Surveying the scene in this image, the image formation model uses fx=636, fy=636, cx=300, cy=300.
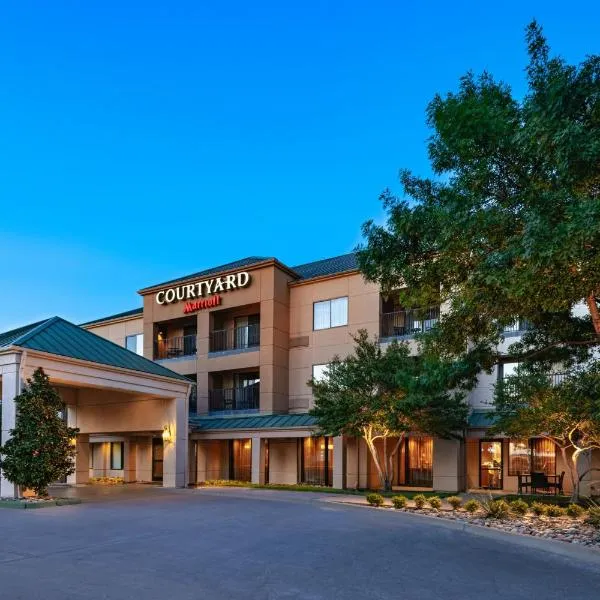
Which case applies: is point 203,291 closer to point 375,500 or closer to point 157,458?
point 157,458

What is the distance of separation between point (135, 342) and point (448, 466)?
20.4 meters

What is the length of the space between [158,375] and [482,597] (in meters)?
18.6

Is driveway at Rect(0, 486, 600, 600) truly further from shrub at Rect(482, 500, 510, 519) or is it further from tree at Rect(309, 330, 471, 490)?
tree at Rect(309, 330, 471, 490)

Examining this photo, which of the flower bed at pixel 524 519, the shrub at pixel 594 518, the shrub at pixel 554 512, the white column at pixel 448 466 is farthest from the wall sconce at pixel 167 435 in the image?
the shrub at pixel 594 518

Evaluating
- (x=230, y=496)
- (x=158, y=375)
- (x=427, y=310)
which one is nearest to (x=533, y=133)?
(x=427, y=310)

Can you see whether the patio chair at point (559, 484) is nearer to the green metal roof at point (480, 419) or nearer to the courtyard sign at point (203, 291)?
the green metal roof at point (480, 419)

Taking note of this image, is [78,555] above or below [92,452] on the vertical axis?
above

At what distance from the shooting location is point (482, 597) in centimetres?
769

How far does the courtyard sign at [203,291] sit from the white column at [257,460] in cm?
760

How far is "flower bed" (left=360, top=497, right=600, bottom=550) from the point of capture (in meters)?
12.6

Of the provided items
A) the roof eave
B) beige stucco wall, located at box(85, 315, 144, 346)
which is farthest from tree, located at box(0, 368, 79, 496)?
beige stucco wall, located at box(85, 315, 144, 346)

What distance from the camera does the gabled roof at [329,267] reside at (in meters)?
30.9

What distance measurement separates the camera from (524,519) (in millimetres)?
14984

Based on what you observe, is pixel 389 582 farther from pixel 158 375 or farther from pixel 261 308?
pixel 261 308
